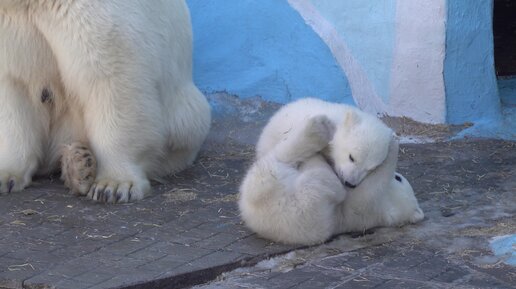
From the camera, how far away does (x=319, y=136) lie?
3873mm

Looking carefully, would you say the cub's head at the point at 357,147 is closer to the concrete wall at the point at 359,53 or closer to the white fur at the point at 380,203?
the white fur at the point at 380,203

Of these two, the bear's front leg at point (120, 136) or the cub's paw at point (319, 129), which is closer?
the cub's paw at point (319, 129)

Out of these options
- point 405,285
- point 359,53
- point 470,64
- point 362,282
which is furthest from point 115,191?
point 470,64

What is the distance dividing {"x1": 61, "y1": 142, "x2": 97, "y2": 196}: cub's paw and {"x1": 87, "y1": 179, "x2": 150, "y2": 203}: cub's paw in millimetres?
48

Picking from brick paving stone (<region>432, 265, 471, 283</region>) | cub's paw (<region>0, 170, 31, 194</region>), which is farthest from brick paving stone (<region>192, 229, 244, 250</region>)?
cub's paw (<region>0, 170, 31, 194</region>)

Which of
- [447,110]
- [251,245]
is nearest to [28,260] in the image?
[251,245]

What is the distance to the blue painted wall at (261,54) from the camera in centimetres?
624

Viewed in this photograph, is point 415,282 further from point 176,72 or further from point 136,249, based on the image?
point 176,72

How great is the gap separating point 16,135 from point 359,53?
2.29 m

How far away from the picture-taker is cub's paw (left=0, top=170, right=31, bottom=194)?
4.86 meters

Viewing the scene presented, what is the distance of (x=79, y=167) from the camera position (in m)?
4.77

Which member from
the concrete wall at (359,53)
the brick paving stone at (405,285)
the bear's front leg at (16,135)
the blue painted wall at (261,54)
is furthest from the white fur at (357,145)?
the blue painted wall at (261,54)

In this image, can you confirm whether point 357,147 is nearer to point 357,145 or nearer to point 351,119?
point 357,145

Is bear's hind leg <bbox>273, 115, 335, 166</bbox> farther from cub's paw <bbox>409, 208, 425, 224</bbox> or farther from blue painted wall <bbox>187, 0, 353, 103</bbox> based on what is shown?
blue painted wall <bbox>187, 0, 353, 103</bbox>
